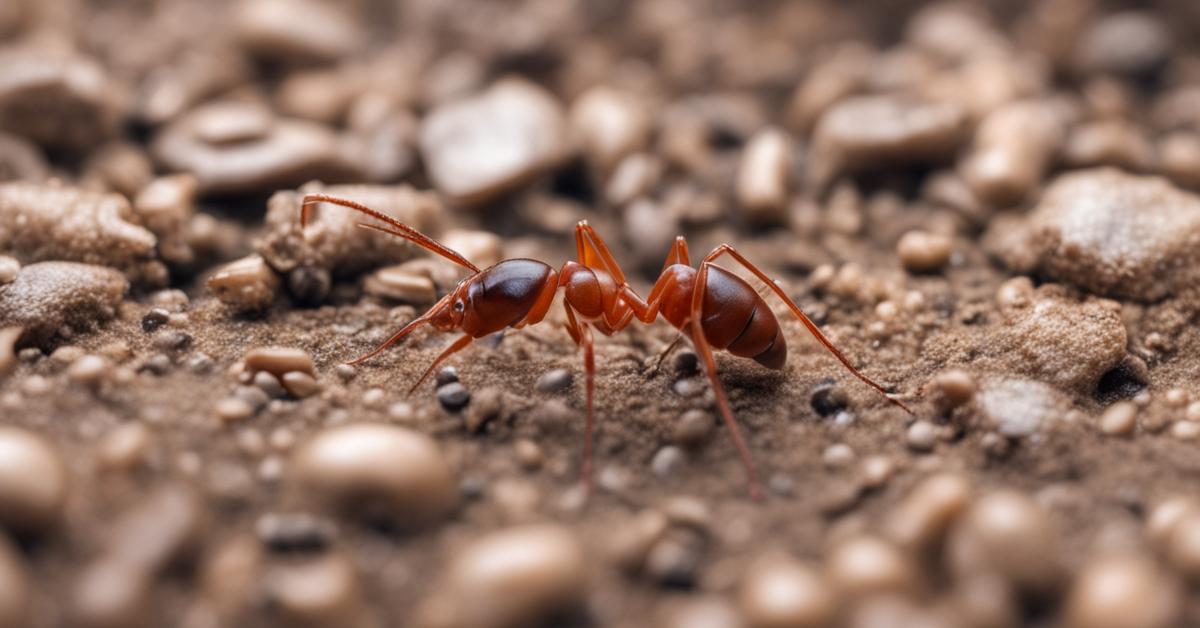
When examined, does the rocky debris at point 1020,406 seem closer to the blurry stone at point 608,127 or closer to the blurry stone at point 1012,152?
the blurry stone at point 1012,152

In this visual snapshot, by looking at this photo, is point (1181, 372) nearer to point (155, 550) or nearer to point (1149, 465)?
point (1149, 465)

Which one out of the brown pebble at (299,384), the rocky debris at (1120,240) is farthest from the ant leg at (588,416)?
the rocky debris at (1120,240)

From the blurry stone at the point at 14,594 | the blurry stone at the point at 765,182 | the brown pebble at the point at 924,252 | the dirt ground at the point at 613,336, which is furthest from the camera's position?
the blurry stone at the point at 765,182

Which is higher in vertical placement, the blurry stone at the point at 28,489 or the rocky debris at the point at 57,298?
the rocky debris at the point at 57,298


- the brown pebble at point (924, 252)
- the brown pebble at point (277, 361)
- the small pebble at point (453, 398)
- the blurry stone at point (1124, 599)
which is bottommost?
the blurry stone at point (1124, 599)

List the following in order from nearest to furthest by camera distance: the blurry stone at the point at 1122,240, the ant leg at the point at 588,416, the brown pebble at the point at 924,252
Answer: the ant leg at the point at 588,416 < the blurry stone at the point at 1122,240 < the brown pebble at the point at 924,252

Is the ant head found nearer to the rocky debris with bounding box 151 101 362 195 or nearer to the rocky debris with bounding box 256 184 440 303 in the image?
the rocky debris with bounding box 256 184 440 303
